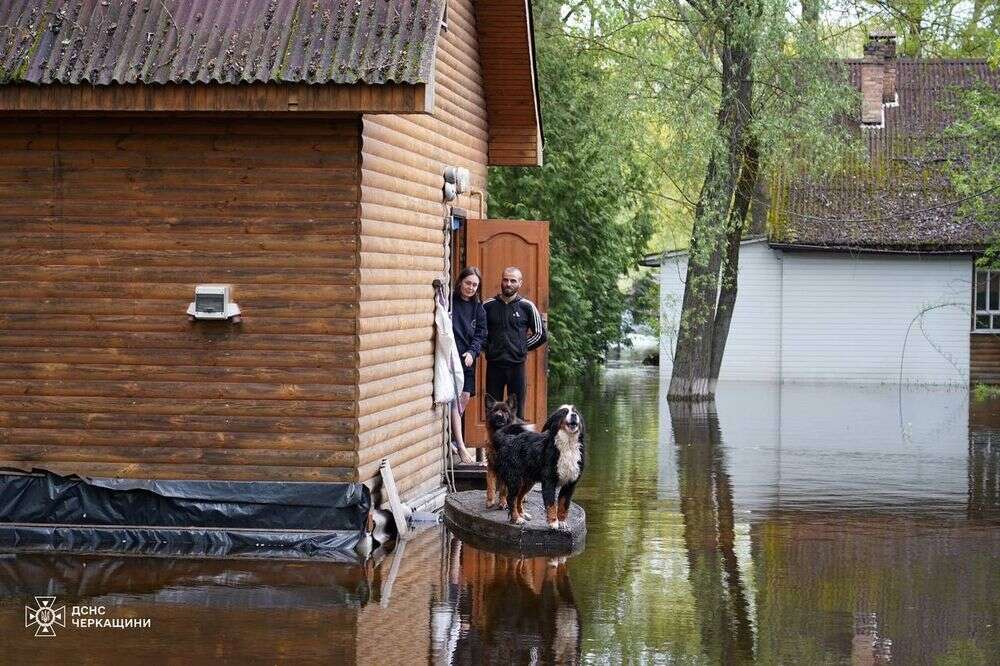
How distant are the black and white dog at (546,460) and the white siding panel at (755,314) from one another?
23181mm

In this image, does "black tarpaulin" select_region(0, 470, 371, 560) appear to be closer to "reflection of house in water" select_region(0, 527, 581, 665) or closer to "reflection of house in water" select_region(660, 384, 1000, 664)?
"reflection of house in water" select_region(0, 527, 581, 665)

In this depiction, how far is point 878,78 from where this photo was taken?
1480 inches

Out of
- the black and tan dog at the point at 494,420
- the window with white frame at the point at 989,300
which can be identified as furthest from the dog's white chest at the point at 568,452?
the window with white frame at the point at 989,300

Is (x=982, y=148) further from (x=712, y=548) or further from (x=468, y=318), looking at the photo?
(x=712, y=548)

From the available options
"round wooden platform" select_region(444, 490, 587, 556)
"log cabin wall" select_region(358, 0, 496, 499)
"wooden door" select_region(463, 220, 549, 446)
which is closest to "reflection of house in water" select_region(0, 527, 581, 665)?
"round wooden platform" select_region(444, 490, 587, 556)

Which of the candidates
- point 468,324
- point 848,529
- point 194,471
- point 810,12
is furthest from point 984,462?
point 194,471

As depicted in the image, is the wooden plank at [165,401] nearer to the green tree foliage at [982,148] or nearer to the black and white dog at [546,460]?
the black and white dog at [546,460]

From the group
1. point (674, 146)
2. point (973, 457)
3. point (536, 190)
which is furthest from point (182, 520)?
point (536, 190)

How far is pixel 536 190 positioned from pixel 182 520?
69.3 feet

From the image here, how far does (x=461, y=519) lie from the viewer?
13.0 m

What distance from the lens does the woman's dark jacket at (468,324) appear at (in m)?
15.3

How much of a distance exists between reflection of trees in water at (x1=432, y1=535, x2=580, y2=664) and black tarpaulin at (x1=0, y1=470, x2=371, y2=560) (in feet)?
3.29

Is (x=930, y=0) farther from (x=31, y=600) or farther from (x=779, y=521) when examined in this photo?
(x=31, y=600)

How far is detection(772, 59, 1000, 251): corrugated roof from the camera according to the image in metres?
33.9
